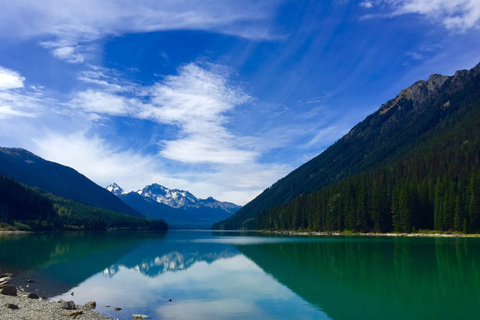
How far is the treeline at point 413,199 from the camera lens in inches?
4054

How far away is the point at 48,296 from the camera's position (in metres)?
29.8

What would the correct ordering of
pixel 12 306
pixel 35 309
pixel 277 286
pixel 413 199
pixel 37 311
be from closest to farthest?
pixel 37 311 < pixel 12 306 < pixel 35 309 < pixel 277 286 < pixel 413 199

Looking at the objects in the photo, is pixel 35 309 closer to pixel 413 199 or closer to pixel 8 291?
pixel 8 291

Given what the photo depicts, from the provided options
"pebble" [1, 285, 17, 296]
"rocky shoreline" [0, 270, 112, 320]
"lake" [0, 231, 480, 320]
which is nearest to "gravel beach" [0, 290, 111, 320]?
"rocky shoreline" [0, 270, 112, 320]

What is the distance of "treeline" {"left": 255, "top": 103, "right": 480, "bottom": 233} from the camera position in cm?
10297

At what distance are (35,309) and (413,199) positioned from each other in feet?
392

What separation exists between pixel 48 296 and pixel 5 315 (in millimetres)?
9751

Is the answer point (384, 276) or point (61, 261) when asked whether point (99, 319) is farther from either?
point (61, 261)

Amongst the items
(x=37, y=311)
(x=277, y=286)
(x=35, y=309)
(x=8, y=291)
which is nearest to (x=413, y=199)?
(x=277, y=286)

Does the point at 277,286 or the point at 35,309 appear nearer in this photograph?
the point at 35,309

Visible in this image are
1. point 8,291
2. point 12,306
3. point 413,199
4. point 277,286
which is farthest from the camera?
point 413,199

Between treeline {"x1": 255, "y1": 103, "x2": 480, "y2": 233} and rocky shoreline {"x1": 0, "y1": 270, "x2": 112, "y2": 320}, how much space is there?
4141 inches

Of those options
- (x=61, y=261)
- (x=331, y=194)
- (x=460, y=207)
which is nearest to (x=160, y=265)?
(x=61, y=261)

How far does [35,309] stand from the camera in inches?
899
